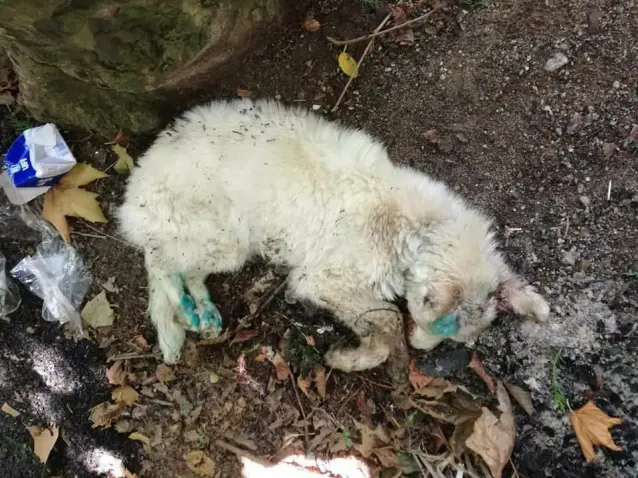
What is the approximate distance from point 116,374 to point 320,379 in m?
1.33

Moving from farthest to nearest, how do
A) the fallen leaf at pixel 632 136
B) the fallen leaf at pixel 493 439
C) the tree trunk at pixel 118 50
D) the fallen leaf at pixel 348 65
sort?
1. the fallen leaf at pixel 348 65
2. the fallen leaf at pixel 632 136
3. the fallen leaf at pixel 493 439
4. the tree trunk at pixel 118 50

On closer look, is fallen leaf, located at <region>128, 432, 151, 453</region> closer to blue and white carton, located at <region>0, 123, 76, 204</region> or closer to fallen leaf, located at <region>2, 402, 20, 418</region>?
fallen leaf, located at <region>2, 402, 20, 418</region>

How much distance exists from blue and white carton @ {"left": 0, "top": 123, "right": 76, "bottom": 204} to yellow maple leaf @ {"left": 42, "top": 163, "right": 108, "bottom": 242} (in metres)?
0.06

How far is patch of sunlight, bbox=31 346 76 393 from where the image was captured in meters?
3.69

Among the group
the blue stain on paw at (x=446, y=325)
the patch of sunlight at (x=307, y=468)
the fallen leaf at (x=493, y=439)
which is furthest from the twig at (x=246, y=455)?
the blue stain on paw at (x=446, y=325)

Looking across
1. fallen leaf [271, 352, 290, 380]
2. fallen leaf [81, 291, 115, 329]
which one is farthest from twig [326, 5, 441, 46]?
fallen leaf [81, 291, 115, 329]

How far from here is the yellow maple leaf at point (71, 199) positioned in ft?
12.0

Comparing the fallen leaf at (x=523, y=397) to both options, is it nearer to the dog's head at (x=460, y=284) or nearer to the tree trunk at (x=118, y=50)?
the dog's head at (x=460, y=284)

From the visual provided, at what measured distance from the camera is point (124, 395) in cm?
362

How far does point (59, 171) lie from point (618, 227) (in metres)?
3.50

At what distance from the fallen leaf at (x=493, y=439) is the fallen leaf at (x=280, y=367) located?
1.17 m

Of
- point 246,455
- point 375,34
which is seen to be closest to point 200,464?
point 246,455

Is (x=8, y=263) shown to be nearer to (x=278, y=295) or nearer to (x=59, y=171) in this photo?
(x=59, y=171)

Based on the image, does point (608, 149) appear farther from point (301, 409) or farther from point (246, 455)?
point (246, 455)
